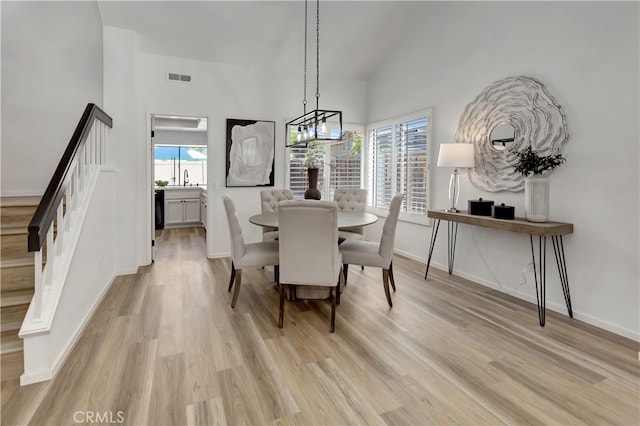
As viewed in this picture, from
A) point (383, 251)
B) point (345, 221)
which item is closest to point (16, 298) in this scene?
point (345, 221)

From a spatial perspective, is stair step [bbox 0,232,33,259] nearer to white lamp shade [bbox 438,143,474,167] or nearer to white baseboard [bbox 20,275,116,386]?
white baseboard [bbox 20,275,116,386]

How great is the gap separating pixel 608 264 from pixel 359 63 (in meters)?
4.20

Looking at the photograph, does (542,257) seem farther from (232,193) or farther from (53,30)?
(53,30)

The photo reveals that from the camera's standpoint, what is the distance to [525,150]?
3.09 metres

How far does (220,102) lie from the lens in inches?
191

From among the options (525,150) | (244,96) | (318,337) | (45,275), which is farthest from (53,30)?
(525,150)

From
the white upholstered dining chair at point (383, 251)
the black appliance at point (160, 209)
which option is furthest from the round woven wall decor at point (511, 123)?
the black appliance at point (160, 209)

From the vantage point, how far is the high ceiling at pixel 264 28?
3.89m

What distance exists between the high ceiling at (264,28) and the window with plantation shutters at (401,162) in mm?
1215

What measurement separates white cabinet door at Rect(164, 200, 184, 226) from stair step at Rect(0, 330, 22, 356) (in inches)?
217

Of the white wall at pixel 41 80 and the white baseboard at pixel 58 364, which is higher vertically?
the white wall at pixel 41 80

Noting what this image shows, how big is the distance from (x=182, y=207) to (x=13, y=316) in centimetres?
556

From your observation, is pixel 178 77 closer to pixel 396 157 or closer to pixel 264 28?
pixel 264 28

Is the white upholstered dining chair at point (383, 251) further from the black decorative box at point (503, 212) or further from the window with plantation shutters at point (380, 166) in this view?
the window with plantation shutters at point (380, 166)
